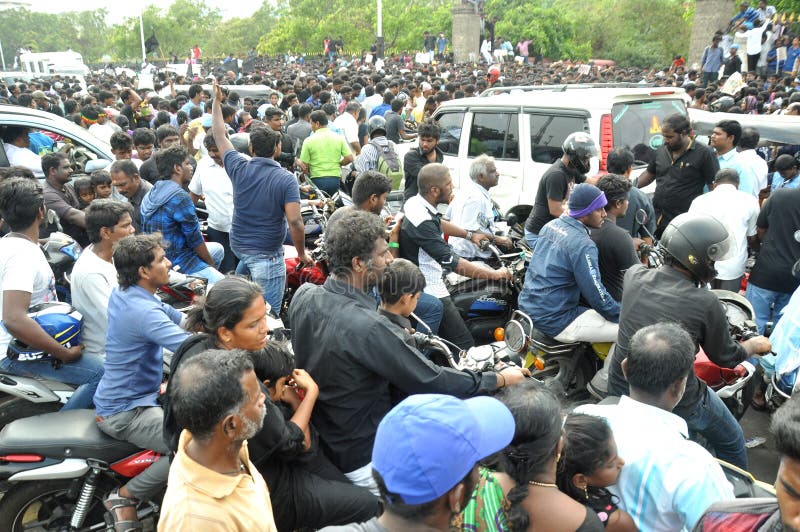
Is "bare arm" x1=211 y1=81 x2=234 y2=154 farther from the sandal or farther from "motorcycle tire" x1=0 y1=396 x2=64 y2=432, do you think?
the sandal

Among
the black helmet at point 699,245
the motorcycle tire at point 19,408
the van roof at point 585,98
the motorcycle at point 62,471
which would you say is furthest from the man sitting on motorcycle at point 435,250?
the van roof at point 585,98

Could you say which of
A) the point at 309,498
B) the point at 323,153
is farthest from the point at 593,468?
the point at 323,153

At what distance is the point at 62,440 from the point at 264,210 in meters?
2.52

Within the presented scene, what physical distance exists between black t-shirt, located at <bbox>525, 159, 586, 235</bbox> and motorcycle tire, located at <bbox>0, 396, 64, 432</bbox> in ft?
13.3

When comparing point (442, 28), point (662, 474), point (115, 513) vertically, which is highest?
point (442, 28)

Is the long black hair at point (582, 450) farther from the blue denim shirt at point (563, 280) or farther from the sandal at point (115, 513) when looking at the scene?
the sandal at point (115, 513)

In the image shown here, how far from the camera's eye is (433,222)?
191 inches

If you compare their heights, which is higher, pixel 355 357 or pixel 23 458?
pixel 355 357

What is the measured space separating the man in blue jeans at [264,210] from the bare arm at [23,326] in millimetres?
1925

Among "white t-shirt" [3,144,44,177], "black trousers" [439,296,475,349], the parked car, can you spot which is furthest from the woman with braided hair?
"white t-shirt" [3,144,44,177]

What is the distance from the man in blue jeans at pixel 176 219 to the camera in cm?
518

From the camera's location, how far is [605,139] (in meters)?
6.66

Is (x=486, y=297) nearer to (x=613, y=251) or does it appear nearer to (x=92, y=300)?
(x=613, y=251)

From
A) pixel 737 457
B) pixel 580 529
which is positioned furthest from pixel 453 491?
pixel 737 457
